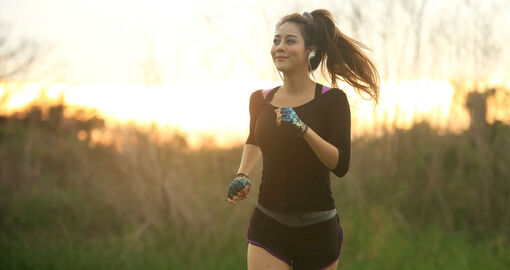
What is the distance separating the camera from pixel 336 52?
236 cm

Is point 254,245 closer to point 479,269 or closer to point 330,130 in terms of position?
point 330,130

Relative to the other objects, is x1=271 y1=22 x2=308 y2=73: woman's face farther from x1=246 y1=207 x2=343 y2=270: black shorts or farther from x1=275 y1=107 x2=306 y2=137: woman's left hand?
x1=246 y1=207 x2=343 y2=270: black shorts

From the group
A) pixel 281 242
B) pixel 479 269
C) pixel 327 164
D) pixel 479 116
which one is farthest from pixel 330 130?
pixel 479 116

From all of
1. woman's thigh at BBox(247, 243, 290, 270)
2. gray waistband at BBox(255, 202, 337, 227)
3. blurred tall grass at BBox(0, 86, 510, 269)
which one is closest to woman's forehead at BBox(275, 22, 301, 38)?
gray waistband at BBox(255, 202, 337, 227)

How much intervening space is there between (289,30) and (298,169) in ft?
1.98

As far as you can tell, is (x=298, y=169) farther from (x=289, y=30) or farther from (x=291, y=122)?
(x=289, y=30)

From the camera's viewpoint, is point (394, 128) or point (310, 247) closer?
point (310, 247)

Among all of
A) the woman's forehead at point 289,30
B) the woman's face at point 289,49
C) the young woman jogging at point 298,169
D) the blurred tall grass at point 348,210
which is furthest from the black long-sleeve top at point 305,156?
the blurred tall grass at point 348,210

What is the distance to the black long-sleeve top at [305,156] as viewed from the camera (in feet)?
6.85

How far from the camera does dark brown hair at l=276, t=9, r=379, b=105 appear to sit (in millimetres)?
2309

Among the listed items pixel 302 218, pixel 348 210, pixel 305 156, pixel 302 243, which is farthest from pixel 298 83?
pixel 348 210

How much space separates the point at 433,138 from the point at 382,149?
532 mm

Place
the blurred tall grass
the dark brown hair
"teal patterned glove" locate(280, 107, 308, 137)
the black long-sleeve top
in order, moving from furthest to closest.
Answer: the blurred tall grass
the dark brown hair
the black long-sleeve top
"teal patterned glove" locate(280, 107, 308, 137)

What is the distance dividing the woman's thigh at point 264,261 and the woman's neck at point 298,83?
2.28ft
